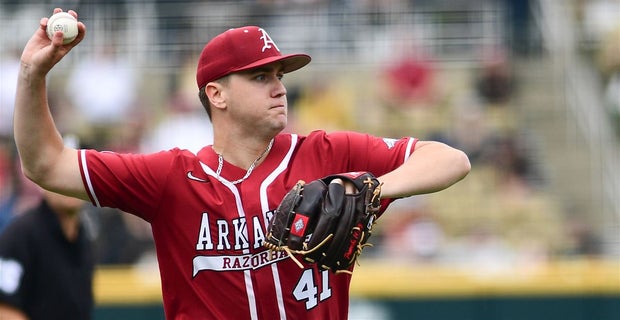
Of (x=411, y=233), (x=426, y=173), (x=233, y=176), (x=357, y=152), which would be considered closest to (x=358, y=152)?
(x=357, y=152)

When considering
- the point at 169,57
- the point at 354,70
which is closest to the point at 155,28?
the point at 169,57

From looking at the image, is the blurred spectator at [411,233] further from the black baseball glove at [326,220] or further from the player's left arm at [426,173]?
the black baseball glove at [326,220]

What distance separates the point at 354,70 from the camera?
11141 mm

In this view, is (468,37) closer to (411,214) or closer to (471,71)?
(471,71)

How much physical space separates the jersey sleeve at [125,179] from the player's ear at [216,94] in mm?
315

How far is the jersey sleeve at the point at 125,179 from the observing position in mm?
3963

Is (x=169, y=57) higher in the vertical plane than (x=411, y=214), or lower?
higher

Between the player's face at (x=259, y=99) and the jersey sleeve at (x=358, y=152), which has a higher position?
the player's face at (x=259, y=99)

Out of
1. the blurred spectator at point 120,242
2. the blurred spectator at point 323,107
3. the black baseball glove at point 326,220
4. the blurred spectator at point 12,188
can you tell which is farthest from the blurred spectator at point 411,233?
the black baseball glove at point 326,220

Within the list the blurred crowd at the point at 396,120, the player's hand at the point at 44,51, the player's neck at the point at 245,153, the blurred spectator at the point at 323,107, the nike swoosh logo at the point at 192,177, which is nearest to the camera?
the player's hand at the point at 44,51

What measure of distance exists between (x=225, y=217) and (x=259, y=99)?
1.55ft

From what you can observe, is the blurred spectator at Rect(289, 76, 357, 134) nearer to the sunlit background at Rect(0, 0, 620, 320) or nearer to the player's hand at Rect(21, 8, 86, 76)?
the sunlit background at Rect(0, 0, 620, 320)

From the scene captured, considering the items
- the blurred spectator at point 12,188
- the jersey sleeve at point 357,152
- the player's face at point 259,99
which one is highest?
the player's face at point 259,99

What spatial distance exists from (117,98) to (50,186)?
7062 mm
